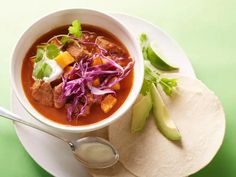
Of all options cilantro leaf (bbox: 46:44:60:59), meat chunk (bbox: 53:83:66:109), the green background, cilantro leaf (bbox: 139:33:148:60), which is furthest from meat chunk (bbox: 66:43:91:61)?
the green background

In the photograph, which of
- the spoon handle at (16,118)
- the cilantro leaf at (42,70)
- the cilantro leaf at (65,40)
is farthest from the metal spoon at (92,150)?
the cilantro leaf at (65,40)

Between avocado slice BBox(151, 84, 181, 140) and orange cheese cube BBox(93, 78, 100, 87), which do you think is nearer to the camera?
orange cheese cube BBox(93, 78, 100, 87)

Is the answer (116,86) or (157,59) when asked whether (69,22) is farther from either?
(157,59)

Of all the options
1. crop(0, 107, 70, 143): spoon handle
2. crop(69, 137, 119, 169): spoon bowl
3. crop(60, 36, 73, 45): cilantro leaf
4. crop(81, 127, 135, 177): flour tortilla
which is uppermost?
crop(60, 36, 73, 45): cilantro leaf

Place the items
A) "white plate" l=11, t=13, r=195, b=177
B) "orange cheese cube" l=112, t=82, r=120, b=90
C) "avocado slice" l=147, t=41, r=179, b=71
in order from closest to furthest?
"orange cheese cube" l=112, t=82, r=120, b=90 → "white plate" l=11, t=13, r=195, b=177 → "avocado slice" l=147, t=41, r=179, b=71

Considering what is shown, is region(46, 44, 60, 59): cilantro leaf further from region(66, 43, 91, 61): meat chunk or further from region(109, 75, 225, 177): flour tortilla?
region(109, 75, 225, 177): flour tortilla

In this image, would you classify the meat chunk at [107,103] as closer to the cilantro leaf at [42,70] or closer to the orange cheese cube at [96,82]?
the orange cheese cube at [96,82]
